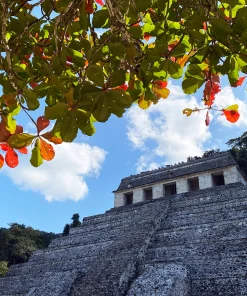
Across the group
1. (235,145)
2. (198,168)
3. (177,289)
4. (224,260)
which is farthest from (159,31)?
(235,145)

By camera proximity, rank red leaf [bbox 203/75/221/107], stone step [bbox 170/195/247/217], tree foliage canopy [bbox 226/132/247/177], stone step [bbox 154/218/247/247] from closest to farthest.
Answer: red leaf [bbox 203/75/221/107] → stone step [bbox 154/218/247/247] → stone step [bbox 170/195/247/217] → tree foliage canopy [bbox 226/132/247/177]

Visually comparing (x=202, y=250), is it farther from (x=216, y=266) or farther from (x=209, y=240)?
(x=216, y=266)

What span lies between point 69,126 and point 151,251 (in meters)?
11.5

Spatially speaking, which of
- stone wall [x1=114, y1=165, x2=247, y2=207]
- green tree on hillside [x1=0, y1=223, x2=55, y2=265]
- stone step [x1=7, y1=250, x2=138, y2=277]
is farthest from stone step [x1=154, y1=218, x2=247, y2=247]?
green tree on hillside [x1=0, y1=223, x2=55, y2=265]

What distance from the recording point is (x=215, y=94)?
2209 millimetres

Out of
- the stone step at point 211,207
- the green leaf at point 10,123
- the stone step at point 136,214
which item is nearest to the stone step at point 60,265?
the stone step at point 136,214

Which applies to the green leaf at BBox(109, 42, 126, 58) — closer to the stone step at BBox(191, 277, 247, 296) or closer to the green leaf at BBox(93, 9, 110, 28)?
the green leaf at BBox(93, 9, 110, 28)

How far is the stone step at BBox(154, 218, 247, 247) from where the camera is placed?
37.2 feet

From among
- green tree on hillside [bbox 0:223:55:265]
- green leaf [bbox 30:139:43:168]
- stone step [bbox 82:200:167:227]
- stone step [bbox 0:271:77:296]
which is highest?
green tree on hillside [bbox 0:223:55:265]

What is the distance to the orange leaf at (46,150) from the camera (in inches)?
70.4

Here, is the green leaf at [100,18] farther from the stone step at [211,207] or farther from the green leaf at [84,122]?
the stone step at [211,207]

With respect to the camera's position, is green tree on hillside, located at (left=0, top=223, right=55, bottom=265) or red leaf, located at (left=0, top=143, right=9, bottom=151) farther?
green tree on hillside, located at (left=0, top=223, right=55, bottom=265)

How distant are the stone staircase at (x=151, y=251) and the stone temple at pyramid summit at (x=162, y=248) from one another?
30mm

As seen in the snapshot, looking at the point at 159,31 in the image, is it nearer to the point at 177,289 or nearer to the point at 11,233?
the point at 177,289
